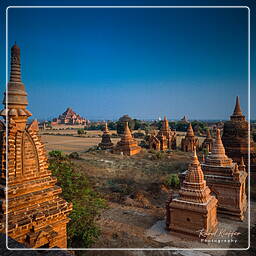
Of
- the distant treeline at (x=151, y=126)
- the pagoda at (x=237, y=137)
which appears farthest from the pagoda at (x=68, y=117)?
the distant treeline at (x=151, y=126)

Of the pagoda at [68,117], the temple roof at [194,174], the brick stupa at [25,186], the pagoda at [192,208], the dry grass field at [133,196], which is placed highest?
the pagoda at [68,117]

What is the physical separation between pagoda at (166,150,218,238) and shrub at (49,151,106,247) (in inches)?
198

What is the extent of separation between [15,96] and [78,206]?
19.0ft

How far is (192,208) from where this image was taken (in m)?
13.3

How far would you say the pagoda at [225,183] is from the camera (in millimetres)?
16328

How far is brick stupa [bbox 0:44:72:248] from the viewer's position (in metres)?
5.79

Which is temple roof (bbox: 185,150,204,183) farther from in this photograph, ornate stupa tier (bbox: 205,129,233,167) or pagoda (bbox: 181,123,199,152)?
pagoda (bbox: 181,123,199,152)

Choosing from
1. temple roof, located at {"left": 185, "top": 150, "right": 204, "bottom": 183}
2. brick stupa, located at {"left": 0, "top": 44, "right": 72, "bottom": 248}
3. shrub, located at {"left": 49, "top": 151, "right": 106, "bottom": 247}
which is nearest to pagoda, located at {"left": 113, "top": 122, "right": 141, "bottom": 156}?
temple roof, located at {"left": 185, "top": 150, "right": 204, "bottom": 183}

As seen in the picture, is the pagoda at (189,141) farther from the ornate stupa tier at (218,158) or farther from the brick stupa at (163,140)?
the ornate stupa tier at (218,158)

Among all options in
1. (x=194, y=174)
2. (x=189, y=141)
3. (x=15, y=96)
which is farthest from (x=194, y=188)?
(x=189, y=141)

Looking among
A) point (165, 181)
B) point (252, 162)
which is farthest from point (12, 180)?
point (252, 162)

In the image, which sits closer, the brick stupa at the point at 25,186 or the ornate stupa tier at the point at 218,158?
the brick stupa at the point at 25,186

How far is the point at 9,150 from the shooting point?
5.96 meters

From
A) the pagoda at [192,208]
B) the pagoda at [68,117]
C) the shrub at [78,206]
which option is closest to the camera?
the shrub at [78,206]
